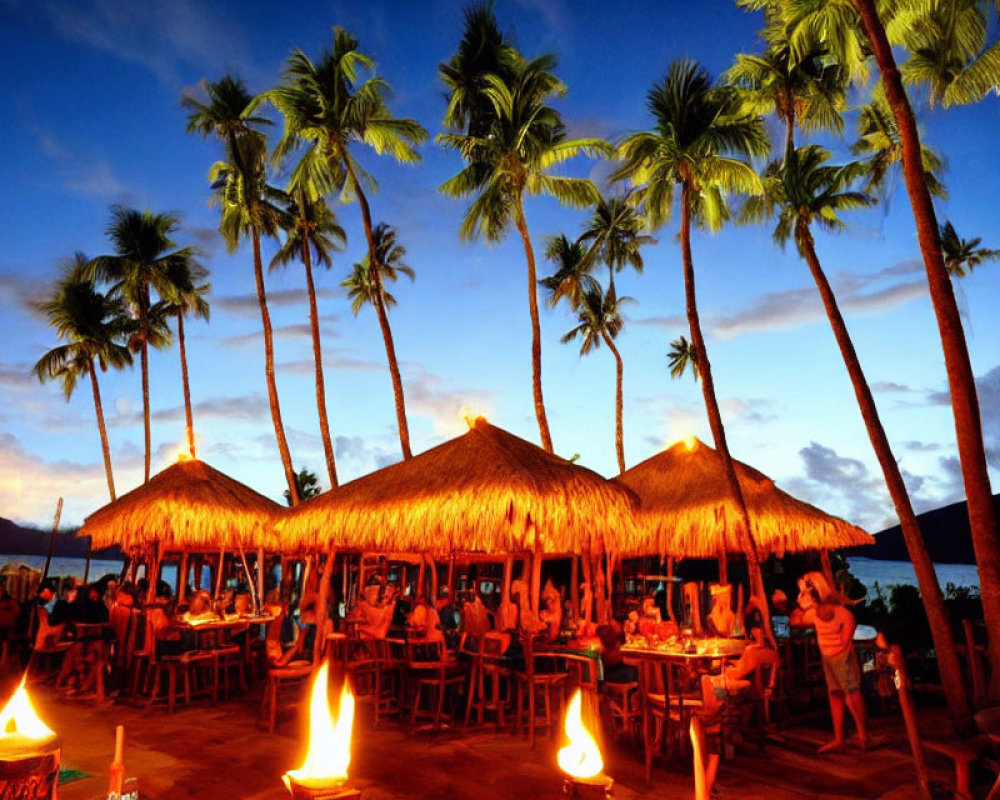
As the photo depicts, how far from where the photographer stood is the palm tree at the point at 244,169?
18.8 meters

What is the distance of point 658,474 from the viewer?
36.3ft

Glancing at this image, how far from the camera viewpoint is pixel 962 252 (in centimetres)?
2378

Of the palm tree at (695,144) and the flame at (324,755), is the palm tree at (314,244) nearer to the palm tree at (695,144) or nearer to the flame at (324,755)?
the palm tree at (695,144)

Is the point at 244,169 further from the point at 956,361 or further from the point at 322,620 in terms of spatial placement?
the point at 956,361

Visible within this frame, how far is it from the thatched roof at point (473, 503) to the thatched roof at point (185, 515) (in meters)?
2.36

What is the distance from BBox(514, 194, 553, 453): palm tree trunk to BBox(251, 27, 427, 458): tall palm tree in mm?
3631

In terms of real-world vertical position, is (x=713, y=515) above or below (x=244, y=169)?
below

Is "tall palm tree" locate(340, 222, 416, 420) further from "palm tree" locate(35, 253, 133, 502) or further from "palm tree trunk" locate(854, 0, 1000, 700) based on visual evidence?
"palm tree trunk" locate(854, 0, 1000, 700)

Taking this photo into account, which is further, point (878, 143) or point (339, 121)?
point (339, 121)

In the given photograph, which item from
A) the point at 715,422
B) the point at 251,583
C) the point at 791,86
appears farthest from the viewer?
the point at 251,583

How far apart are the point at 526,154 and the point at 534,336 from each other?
4124mm

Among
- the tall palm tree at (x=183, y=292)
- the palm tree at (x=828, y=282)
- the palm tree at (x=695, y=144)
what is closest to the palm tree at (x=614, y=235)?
the palm tree at (x=828, y=282)

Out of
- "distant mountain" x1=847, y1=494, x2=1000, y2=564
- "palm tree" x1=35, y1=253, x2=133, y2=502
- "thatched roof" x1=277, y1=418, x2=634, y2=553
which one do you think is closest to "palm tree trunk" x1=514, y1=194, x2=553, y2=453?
"thatched roof" x1=277, y1=418, x2=634, y2=553

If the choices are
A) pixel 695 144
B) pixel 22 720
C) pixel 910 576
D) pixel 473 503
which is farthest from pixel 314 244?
pixel 910 576
